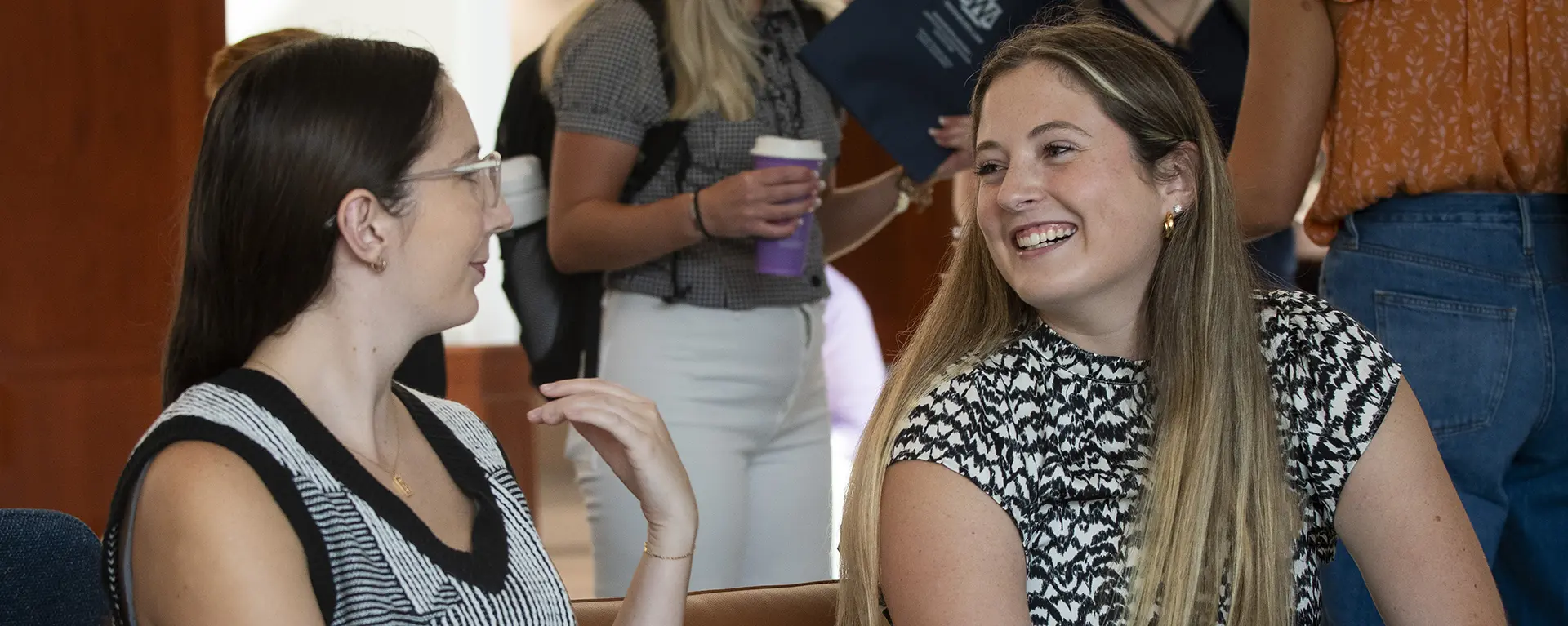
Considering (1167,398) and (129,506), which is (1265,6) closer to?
(1167,398)

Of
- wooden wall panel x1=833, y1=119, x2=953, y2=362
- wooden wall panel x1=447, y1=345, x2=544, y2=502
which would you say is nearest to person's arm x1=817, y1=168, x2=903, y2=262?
wooden wall panel x1=447, y1=345, x2=544, y2=502

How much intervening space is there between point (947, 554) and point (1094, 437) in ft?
0.86

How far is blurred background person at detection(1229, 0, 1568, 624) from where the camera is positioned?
6.13 feet

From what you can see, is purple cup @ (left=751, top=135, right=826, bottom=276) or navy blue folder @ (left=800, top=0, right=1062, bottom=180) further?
navy blue folder @ (left=800, top=0, right=1062, bottom=180)

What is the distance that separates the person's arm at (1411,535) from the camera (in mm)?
1593

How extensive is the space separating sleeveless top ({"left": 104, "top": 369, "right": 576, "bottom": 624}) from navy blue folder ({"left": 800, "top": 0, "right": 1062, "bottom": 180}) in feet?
3.99

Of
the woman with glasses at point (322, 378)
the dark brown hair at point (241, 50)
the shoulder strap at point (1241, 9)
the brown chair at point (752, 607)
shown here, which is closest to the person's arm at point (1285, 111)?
the shoulder strap at point (1241, 9)

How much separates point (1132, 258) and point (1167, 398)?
0.17 m

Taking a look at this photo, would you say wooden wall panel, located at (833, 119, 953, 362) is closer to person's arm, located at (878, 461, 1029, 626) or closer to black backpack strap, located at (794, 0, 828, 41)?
black backpack strap, located at (794, 0, 828, 41)

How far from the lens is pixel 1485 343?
1.86 meters

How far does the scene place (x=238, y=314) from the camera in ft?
4.29

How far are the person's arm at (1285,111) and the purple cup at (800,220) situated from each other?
0.64m

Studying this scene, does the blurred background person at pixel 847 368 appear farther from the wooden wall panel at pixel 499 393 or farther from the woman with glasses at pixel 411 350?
the woman with glasses at pixel 411 350

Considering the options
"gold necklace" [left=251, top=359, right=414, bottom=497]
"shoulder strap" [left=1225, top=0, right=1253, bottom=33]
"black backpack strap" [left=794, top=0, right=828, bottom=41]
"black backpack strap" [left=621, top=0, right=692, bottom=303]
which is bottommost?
"gold necklace" [left=251, top=359, right=414, bottom=497]
